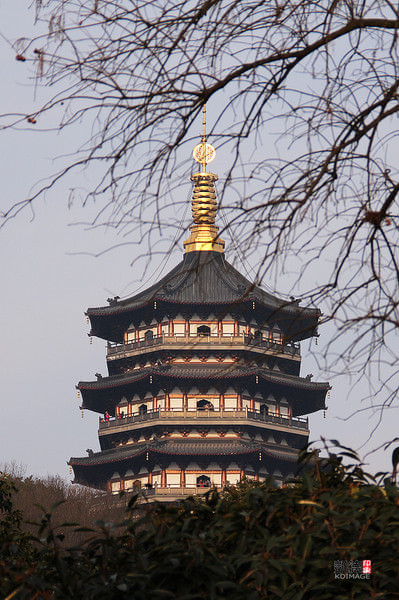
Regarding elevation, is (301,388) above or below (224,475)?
above

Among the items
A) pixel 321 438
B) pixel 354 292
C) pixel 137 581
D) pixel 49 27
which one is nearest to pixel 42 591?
pixel 137 581

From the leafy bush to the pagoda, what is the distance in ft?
117

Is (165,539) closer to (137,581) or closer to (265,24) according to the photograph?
(137,581)

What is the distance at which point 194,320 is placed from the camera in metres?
43.5

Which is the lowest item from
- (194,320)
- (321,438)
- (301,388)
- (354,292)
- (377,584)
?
(377,584)

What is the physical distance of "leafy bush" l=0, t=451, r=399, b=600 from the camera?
12.7ft

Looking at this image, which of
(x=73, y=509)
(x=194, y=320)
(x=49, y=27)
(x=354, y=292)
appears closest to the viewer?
(x=354, y=292)

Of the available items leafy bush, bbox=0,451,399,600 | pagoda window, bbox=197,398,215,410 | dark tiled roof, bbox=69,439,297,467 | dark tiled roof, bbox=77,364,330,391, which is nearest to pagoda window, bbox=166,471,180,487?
dark tiled roof, bbox=69,439,297,467

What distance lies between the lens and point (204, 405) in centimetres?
4228

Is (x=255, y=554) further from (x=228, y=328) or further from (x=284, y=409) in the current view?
(x=284, y=409)

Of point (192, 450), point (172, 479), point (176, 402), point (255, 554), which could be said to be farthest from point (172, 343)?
point (255, 554)

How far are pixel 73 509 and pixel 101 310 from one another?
8.13m

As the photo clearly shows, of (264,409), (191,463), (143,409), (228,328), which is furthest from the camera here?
(228,328)

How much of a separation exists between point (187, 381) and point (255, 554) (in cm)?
3785
